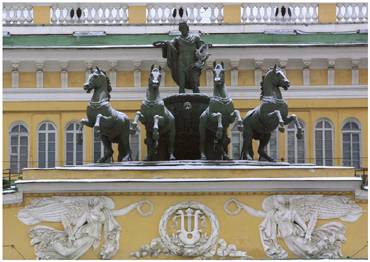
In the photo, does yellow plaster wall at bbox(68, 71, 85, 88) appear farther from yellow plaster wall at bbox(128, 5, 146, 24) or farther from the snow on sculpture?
the snow on sculpture

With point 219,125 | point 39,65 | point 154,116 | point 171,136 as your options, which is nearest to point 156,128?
point 154,116

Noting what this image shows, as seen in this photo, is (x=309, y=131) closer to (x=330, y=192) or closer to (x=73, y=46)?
(x=73, y=46)

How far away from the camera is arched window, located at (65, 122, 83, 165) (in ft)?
138

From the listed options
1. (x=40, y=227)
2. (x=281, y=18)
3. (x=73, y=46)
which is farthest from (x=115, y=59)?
(x=40, y=227)

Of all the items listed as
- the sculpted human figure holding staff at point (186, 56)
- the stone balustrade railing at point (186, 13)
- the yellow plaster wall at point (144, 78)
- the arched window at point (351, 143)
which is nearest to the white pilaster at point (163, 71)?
the yellow plaster wall at point (144, 78)

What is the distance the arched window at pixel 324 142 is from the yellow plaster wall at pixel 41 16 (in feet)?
27.0

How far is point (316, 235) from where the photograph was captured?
29.6 metres

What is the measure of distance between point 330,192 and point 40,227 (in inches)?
226

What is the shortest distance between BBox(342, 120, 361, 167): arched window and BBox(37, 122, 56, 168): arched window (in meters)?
8.06

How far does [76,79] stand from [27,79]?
4.47 feet

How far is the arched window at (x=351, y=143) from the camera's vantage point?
41688mm

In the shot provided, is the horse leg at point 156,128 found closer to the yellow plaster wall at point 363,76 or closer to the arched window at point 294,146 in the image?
the arched window at point 294,146

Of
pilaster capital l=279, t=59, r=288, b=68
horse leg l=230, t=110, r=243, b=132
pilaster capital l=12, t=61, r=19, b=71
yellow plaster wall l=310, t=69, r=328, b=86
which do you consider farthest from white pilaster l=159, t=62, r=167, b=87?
horse leg l=230, t=110, r=243, b=132

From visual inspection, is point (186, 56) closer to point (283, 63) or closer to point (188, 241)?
point (188, 241)
